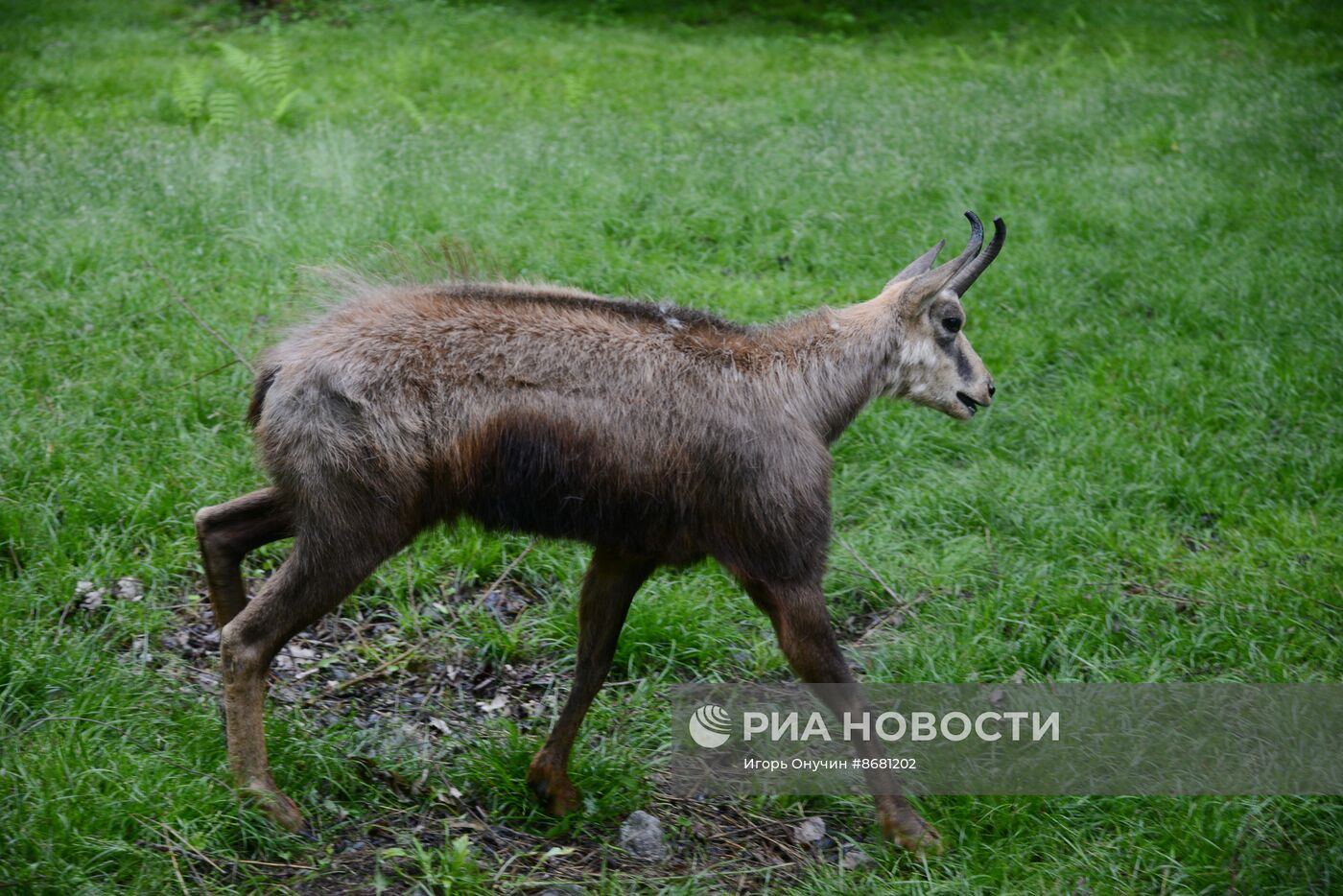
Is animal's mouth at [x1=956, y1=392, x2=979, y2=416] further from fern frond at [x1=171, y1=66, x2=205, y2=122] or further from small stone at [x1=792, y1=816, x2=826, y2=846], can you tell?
fern frond at [x1=171, y1=66, x2=205, y2=122]

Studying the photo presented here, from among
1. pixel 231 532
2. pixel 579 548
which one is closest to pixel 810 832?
pixel 579 548

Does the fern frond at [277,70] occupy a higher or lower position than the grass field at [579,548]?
higher

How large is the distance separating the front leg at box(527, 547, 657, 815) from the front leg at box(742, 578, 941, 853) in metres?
0.50

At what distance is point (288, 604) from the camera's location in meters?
3.83

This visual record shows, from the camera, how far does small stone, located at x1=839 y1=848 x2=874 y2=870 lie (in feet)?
13.8

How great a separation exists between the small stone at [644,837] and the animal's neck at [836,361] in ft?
5.24

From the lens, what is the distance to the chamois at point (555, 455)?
12.5 feet

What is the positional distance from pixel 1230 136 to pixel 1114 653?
7.93 meters

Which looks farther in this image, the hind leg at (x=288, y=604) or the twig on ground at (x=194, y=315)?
the twig on ground at (x=194, y=315)

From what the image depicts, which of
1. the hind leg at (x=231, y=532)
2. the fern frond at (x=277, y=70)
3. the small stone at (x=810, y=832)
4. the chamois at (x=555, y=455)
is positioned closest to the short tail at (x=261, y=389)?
the chamois at (x=555, y=455)

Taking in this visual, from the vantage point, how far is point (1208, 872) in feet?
13.5

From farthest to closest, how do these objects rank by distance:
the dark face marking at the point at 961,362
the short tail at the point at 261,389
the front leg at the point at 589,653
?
1. the dark face marking at the point at 961,362
2. the front leg at the point at 589,653
3. the short tail at the point at 261,389

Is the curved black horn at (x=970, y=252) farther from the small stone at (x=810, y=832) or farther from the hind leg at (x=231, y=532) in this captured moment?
the hind leg at (x=231, y=532)

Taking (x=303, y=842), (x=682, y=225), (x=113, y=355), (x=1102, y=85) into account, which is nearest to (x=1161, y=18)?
(x=1102, y=85)
